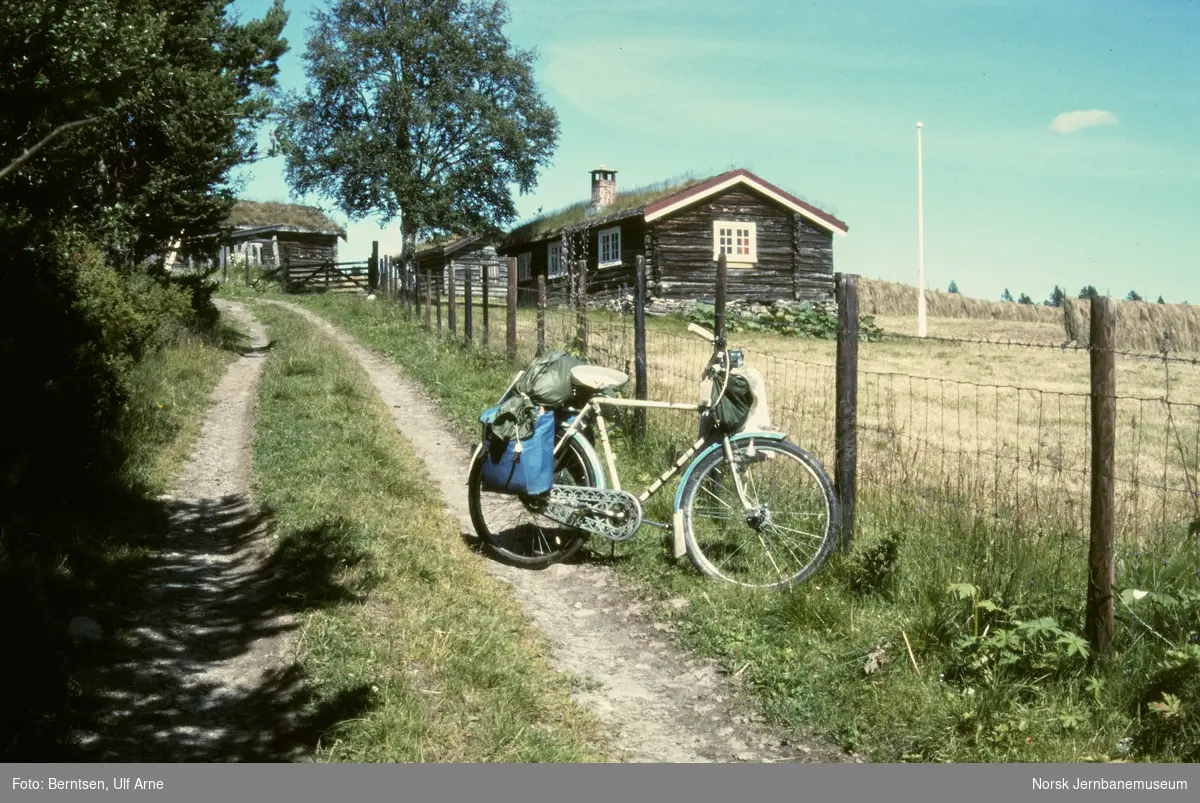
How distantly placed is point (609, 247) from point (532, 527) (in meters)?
28.1

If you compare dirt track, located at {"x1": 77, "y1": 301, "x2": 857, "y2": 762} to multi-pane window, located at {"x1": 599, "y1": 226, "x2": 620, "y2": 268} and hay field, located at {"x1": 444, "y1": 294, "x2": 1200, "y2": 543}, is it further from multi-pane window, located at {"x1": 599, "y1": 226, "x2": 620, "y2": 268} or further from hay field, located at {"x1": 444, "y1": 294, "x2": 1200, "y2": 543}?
multi-pane window, located at {"x1": 599, "y1": 226, "x2": 620, "y2": 268}

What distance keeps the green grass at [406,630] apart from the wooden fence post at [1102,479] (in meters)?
2.18

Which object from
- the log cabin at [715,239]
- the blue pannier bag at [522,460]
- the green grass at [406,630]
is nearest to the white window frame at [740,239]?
the log cabin at [715,239]

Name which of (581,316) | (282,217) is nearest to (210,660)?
(581,316)

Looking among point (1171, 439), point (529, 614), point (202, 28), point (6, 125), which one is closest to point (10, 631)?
point (529, 614)

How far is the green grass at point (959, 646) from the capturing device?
12.5ft

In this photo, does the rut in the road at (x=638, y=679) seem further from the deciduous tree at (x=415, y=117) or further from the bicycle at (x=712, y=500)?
the deciduous tree at (x=415, y=117)

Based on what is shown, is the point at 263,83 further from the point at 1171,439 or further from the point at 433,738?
the point at 433,738

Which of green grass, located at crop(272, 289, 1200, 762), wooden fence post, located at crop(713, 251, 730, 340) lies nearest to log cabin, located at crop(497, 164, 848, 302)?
wooden fence post, located at crop(713, 251, 730, 340)

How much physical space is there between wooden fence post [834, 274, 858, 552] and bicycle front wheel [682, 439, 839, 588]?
0.65 ft

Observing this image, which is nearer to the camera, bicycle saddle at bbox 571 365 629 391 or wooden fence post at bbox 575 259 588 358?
bicycle saddle at bbox 571 365 629 391

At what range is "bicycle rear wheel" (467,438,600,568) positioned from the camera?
6.30 metres

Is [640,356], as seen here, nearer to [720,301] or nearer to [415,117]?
[720,301]

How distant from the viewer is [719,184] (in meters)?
31.7
